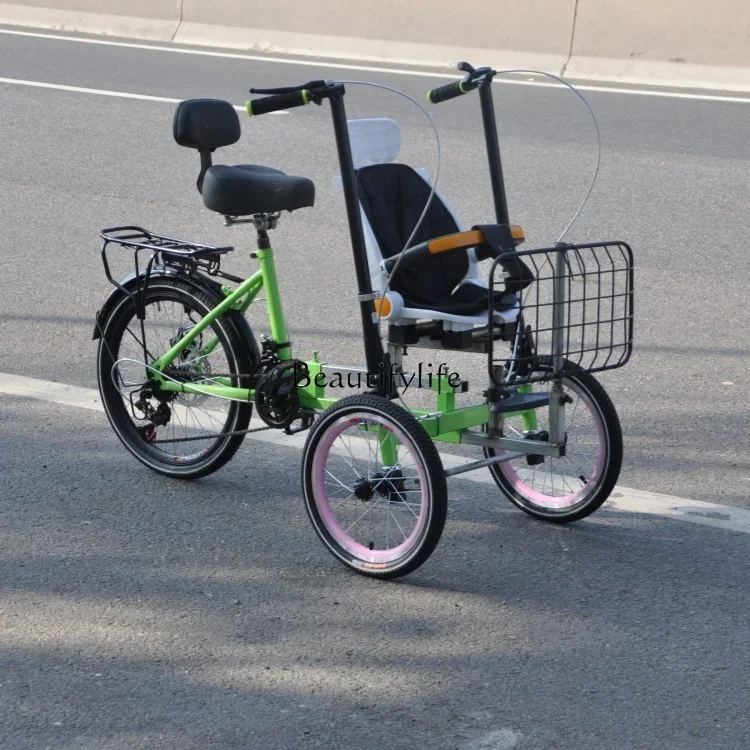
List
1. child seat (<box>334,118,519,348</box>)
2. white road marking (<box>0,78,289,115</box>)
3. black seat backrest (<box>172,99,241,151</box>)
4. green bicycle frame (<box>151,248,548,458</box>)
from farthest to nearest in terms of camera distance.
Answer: white road marking (<box>0,78,289,115</box>), black seat backrest (<box>172,99,241,151</box>), green bicycle frame (<box>151,248,548,458</box>), child seat (<box>334,118,519,348</box>)

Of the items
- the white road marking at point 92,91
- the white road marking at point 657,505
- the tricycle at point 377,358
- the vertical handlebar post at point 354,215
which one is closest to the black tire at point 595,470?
the tricycle at point 377,358

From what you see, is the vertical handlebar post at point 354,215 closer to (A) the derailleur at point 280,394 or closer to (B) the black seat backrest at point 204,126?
(A) the derailleur at point 280,394

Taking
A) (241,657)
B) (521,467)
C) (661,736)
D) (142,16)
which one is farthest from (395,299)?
(142,16)

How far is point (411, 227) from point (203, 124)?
857 millimetres

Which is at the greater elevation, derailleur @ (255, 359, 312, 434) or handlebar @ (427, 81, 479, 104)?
handlebar @ (427, 81, 479, 104)

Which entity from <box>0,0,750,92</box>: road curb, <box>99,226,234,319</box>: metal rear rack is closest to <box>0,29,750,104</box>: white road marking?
<box>0,0,750,92</box>: road curb

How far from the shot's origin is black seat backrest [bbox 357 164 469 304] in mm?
4480

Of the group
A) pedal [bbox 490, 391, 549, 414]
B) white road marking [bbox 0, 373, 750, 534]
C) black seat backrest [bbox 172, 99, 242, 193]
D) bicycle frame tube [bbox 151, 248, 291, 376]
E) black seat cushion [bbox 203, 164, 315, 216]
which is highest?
black seat backrest [bbox 172, 99, 242, 193]

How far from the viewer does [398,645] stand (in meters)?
3.78

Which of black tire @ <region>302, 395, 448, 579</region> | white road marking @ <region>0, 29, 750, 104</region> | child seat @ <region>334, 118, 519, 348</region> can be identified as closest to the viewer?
black tire @ <region>302, 395, 448, 579</region>

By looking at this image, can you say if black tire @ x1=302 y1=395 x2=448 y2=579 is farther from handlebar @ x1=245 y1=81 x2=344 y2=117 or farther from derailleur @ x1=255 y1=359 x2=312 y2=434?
handlebar @ x1=245 y1=81 x2=344 y2=117

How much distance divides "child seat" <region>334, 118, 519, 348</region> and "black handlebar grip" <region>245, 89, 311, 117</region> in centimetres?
49

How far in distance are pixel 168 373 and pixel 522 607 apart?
182 centimetres

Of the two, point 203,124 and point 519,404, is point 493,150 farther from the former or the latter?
point 203,124
